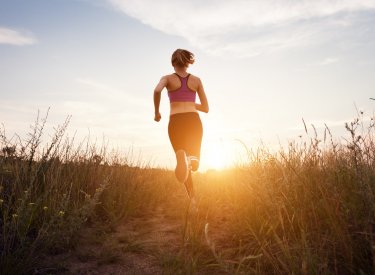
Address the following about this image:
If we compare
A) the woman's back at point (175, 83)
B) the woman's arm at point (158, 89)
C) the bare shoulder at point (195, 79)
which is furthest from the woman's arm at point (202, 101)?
the woman's arm at point (158, 89)

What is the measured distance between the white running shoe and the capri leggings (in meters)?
0.19

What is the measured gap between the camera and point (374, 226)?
102 inches

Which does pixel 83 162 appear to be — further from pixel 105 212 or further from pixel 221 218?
pixel 221 218

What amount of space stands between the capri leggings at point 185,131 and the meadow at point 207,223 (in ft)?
2.74

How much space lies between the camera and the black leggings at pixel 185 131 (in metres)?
4.82

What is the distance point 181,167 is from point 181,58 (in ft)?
4.78

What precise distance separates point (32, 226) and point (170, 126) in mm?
2091

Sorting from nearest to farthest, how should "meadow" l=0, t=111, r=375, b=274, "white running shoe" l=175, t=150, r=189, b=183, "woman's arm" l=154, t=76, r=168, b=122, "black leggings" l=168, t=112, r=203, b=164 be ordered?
"meadow" l=0, t=111, r=375, b=274 → "white running shoe" l=175, t=150, r=189, b=183 → "woman's arm" l=154, t=76, r=168, b=122 → "black leggings" l=168, t=112, r=203, b=164

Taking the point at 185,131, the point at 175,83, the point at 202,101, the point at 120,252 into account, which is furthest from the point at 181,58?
the point at 120,252

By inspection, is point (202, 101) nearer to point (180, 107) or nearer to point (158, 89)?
point (180, 107)

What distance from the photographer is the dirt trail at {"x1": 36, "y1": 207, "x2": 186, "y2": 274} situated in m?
A: 3.25

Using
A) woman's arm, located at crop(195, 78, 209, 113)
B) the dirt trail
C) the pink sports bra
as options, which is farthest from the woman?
the dirt trail

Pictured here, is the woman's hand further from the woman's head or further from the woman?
the woman's head

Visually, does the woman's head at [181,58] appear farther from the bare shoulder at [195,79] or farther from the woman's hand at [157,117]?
the woman's hand at [157,117]
